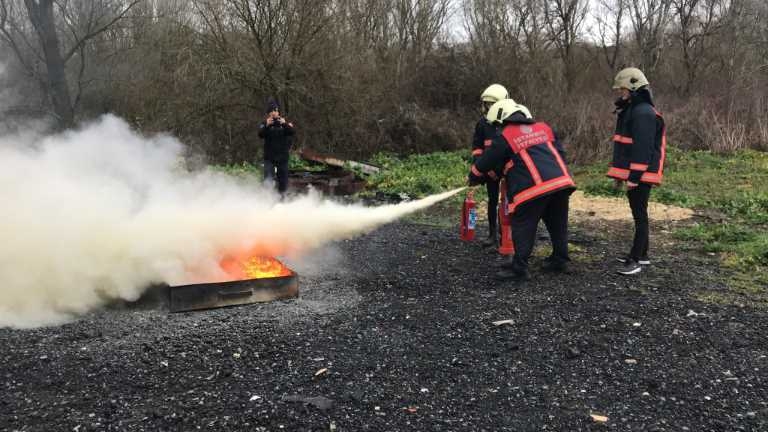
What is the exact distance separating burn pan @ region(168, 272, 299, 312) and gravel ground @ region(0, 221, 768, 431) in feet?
0.30

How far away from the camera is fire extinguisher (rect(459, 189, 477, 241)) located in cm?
746

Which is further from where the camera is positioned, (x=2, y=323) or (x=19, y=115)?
(x=19, y=115)

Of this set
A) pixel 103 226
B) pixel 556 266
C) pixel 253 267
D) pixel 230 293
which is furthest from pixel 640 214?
pixel 103 226

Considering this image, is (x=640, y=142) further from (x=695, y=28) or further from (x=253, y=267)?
(x=695, y=28)

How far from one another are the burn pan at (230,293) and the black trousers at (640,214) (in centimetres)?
363

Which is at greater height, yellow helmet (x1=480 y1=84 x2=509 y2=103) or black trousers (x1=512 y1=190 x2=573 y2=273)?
yellow helmet (x1=480 y1=84 x2=509 y2=103)

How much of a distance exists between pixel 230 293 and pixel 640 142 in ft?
14.2

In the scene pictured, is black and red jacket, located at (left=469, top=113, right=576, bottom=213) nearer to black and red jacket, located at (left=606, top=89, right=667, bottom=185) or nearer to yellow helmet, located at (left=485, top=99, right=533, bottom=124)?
yellow helmet, located at (left=485, top=99, right=533, bottom=124)

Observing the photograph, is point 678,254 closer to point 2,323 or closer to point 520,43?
point 2,323

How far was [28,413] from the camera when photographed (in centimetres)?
348

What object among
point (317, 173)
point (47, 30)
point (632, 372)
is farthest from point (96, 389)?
point (47, 30)

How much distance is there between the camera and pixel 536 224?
5949mm

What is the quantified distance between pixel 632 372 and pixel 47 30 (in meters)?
18.8

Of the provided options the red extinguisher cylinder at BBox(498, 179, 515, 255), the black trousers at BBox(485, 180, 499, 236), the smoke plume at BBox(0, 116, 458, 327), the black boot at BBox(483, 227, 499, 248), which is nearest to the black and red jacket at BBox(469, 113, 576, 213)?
the red extinguisher cylinder at BBox(498, 179, 515, 255)
